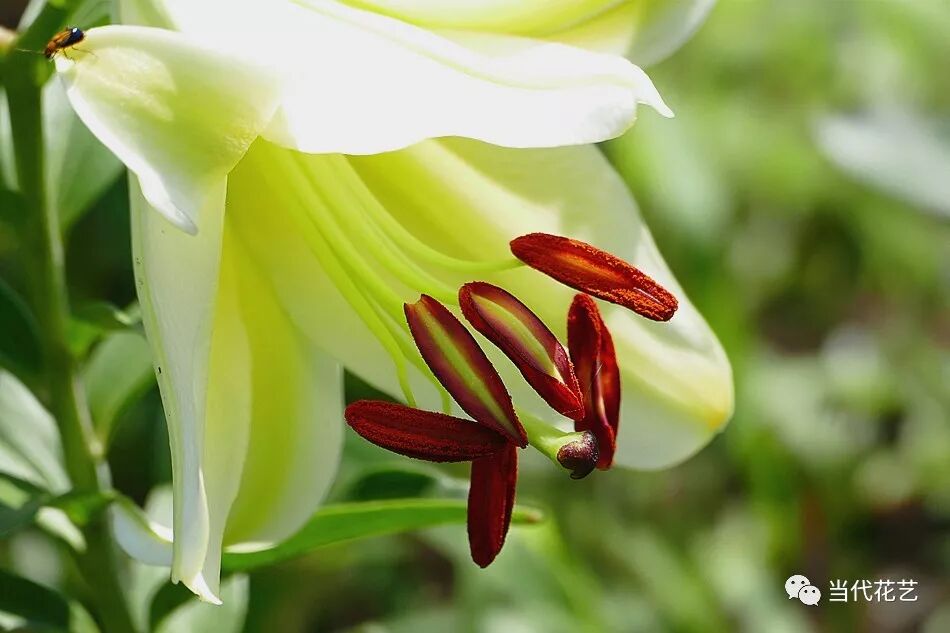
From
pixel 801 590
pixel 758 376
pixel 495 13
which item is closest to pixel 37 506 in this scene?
pixel 495 13

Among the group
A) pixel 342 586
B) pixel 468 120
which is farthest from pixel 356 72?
pixel 342 586

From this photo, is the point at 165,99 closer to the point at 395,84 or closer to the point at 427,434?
the point at 395,84

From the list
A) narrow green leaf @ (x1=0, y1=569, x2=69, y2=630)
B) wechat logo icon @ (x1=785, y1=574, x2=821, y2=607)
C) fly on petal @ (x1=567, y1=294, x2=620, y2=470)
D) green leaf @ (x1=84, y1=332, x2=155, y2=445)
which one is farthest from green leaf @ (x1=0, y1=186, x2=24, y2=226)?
wechat logo icon @ (x1=785, y1=574, x2=821, y2=607)

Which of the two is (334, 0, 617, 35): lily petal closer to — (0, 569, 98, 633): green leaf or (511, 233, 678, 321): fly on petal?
(511, 233, 678, 321): fly on petal

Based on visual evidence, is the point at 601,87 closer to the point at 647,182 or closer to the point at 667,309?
the point at 667,309

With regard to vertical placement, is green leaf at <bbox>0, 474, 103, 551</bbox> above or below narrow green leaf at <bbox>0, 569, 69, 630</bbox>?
above

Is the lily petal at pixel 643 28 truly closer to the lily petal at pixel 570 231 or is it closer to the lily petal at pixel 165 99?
the lily petal at pixel 570 231

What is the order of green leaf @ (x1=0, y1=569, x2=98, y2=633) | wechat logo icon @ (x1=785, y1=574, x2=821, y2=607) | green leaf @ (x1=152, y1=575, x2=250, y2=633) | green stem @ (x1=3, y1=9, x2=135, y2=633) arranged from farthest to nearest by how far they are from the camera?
wechat logo icon @ (x1=785, y1=574, x2=821, y2=607) < green leaf @ (x1=152, y1=575, x2=250, y2=633) < green leaf @ (x1=0, y1=569, x2=98, y2=633) < green stem @ (x1=3, y1=9, x2=135, y2=633)
